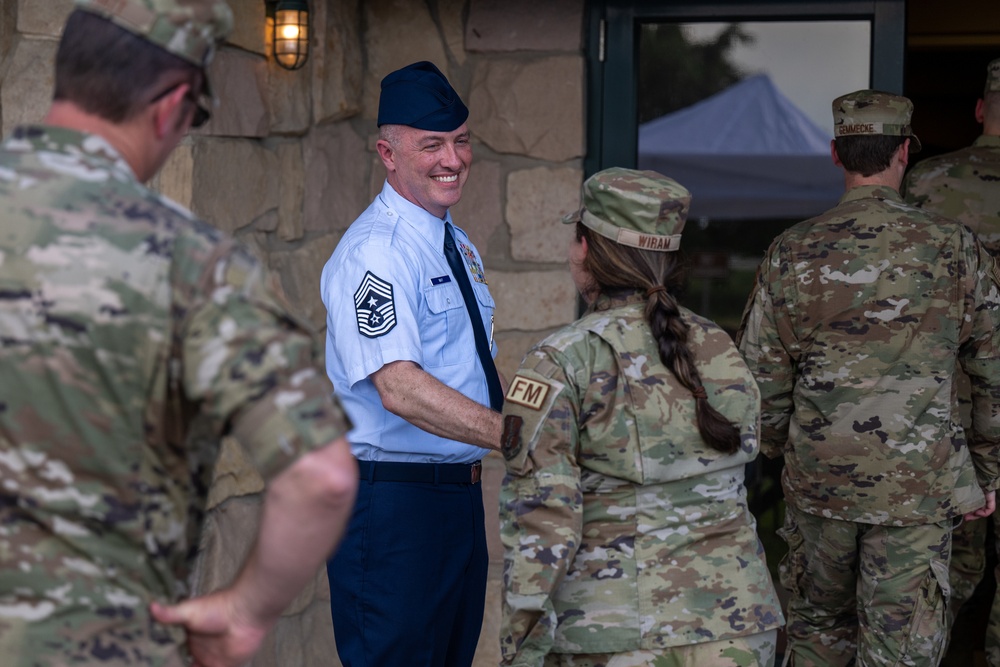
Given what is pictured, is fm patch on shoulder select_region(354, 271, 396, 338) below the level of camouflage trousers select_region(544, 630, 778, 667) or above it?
above

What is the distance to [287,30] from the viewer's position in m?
3.55

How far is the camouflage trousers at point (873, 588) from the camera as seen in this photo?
11.1ft

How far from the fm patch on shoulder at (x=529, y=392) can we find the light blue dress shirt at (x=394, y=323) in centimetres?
61

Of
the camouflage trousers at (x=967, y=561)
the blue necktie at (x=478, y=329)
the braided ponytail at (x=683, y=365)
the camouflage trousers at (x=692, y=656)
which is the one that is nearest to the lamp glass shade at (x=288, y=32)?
the blue necktie at (x=478, y=329)

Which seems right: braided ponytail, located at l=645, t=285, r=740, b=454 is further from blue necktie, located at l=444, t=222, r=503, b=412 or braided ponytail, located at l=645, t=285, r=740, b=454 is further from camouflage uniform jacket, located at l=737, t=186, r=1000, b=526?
camouflage uniform jacket, located at l=737, t=186, r=1000, b=526

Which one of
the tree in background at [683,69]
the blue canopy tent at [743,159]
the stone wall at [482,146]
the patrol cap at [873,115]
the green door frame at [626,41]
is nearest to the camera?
the patrol cap at [873,115]

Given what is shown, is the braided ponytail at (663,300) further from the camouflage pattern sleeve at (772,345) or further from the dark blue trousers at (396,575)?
the camouflage pattern sleeve at (772,345)

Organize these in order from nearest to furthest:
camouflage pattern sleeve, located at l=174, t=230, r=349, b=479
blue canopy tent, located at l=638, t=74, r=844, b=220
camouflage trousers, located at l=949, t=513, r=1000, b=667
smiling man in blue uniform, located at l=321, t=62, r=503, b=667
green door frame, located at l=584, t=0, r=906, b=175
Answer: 1. camouflage pattern sleeve, located at l=174, t=230, r=349, b=479
2. smiling man in blue uniform, located at l=321, t=62, r=503, b=667
3. green door frame, located at l=584, t=0, r=906, b=175
4. camouflage trousers, located at l=949, t=513, r=1000, b=667
5. blue canopy tent, located at l=638, t=74, r=844, b=220

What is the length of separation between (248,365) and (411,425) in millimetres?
1454

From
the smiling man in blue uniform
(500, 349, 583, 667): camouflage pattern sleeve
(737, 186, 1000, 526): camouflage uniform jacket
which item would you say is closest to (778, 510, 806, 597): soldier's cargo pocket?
(737, 186, 1000, 526): camouflage uniform jacket

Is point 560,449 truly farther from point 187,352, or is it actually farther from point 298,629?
point 298,629

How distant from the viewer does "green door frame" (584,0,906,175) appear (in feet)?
13.0

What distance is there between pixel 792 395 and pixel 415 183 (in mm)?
1257

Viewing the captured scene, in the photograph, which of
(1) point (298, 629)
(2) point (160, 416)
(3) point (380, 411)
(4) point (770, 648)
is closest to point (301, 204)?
(3) point (380, 411)
